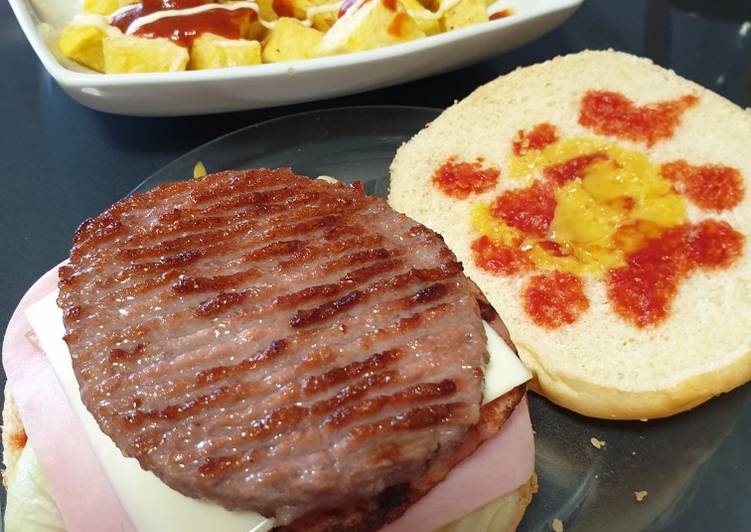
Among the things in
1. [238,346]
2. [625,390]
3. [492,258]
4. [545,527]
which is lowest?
[545,527]

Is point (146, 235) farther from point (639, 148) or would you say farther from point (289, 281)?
point (639, 148)

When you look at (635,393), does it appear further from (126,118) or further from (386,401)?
(126,118)

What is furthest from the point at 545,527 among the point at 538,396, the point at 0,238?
the point at 0,238

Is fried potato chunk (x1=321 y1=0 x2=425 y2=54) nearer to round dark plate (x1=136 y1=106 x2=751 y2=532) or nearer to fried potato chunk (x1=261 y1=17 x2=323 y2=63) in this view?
fried potato chunk (x1=261 y1=17 x2=323 y2=63)

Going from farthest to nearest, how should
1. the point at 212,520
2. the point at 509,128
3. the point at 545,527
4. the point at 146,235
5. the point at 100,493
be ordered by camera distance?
the point at 509,128, the point at 545,527, the point at 146,235, the point at 100,493, the point at 212,520

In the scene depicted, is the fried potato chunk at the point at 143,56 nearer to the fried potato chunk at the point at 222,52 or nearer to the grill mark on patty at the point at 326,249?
the fried potato chunk at the point at 222,52

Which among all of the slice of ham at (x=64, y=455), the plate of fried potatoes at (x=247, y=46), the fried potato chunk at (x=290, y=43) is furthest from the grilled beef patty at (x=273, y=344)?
the fried potato chunk at (x=290, y=43)
